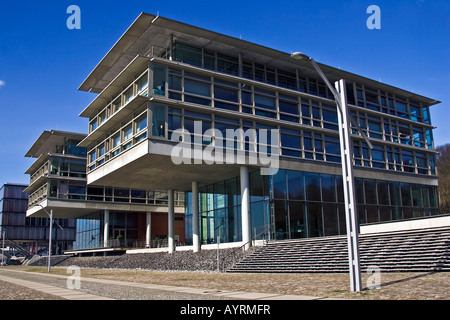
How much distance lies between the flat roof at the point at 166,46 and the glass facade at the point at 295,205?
391 inches

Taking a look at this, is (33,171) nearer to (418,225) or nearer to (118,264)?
(118,264)

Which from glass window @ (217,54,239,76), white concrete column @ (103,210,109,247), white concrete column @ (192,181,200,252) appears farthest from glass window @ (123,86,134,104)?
white concrete column @ (103,210,109,247)

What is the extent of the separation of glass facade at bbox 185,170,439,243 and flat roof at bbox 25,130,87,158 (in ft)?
79.0

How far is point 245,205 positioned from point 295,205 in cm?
420

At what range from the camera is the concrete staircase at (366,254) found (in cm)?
1856

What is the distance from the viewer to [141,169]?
1389 inches

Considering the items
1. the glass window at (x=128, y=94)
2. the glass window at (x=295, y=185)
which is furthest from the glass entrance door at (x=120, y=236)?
the glass window at (x=295, y=185)

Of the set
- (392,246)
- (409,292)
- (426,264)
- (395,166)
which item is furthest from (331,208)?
(409,292)

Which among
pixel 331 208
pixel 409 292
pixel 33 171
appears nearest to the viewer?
pixel 409 292

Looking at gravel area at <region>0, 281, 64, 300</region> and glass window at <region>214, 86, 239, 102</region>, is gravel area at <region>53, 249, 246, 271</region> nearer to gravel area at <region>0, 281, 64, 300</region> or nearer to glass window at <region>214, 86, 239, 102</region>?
glass window at <region>214, 86, 239, 102</region>

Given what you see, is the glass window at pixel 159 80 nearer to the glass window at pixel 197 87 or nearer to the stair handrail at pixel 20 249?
the glass window at pixel 197 87

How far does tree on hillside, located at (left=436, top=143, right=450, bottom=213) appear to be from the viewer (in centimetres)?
6055

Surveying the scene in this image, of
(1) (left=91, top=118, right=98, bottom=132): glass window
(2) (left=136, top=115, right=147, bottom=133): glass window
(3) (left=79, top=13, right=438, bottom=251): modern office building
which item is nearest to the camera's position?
(2) (left=136, top=115, right=147, bottom=133): glass window
